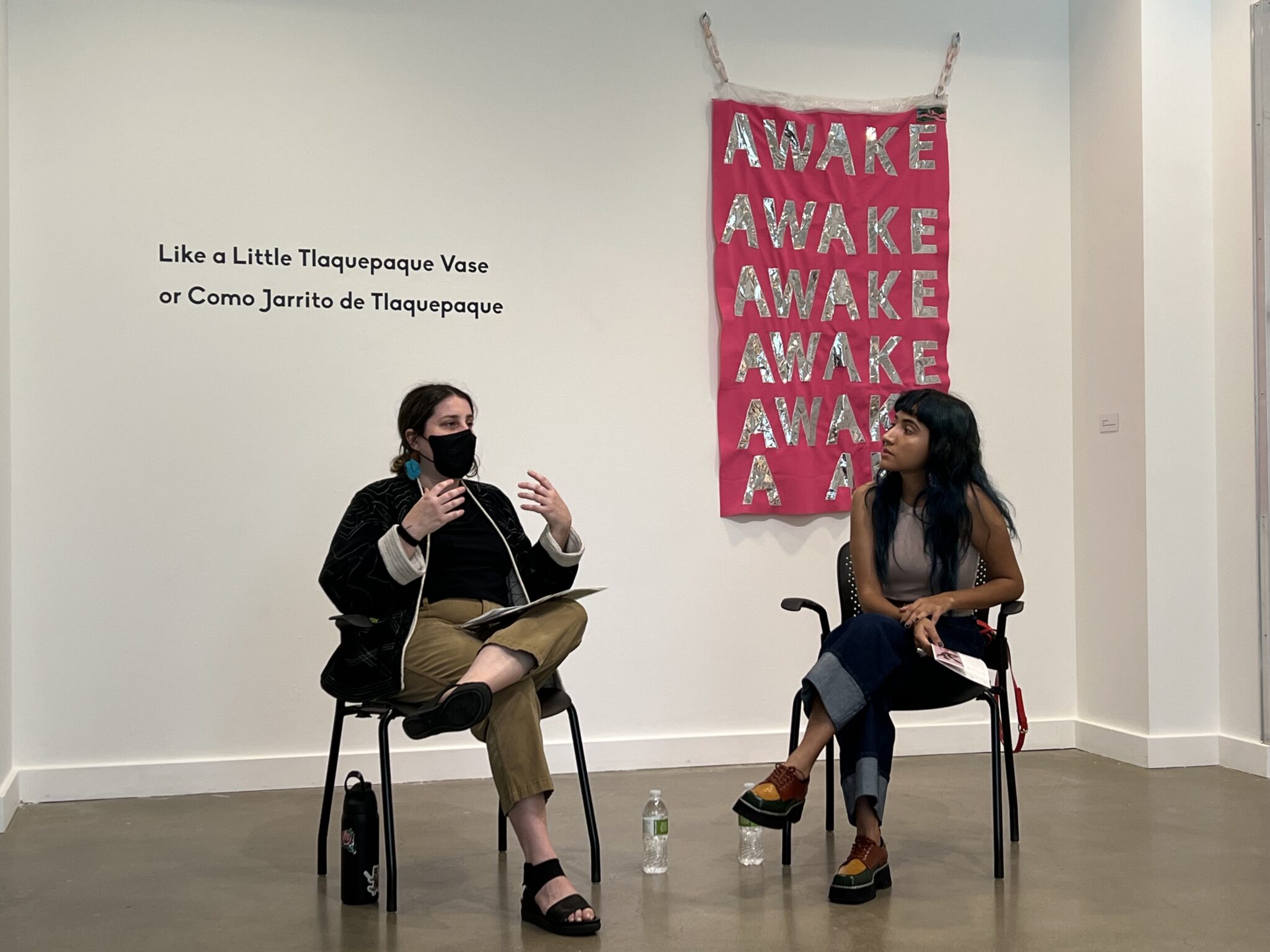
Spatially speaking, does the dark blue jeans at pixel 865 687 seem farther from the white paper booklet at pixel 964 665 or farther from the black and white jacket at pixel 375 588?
the black and white jacket at pixel 375 588

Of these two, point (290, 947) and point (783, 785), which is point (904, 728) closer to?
point (783, 785)

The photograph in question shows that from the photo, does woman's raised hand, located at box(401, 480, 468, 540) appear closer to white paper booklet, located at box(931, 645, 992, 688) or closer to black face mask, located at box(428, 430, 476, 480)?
black face mask, located at box(428, 430, 476, 480)

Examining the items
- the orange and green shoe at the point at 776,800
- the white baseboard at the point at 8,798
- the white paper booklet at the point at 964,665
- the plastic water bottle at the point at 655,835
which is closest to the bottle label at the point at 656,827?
the plastic water bottle at the point at 655,835

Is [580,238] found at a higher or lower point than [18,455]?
higher

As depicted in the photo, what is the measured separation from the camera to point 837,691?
2902mm

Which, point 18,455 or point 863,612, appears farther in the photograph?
point 18,455

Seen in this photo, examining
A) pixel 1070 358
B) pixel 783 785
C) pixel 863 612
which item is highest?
pixel 1070 358

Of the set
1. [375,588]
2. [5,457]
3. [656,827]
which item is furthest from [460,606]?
[5,457]

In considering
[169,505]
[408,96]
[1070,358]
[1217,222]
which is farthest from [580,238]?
[1217,222]

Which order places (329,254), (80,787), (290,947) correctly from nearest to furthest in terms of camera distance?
1. (290,947)
2. (80,787)
3. (329,254)

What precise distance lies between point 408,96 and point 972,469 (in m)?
2.43

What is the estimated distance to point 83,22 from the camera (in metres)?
4.09

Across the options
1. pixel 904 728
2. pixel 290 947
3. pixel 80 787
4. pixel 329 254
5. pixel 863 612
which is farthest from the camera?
pixel 904 728

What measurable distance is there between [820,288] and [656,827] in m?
2.36
